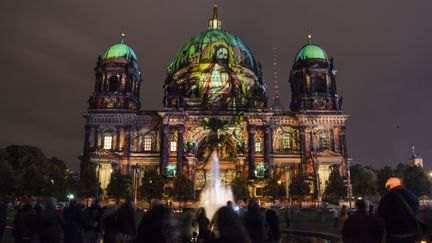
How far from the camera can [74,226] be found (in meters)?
10.7

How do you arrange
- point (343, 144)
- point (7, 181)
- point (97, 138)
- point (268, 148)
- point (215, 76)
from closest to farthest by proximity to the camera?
1. point (7, 181)
2. point (268, 148)
3. point (97, 138)
4. point (343, 144)
5. point (215, 76)

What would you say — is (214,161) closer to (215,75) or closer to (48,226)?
(215,75)

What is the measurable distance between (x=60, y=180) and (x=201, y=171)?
22245 millimetres

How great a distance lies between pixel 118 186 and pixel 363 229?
51.4m

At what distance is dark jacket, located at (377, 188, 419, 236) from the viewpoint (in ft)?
22.8

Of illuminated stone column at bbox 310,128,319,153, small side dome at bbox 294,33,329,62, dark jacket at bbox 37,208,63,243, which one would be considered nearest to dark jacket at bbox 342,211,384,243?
dark jacket at bbox 37,208,63,243

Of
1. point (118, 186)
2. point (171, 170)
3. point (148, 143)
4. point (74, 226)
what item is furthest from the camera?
point (148, 143)

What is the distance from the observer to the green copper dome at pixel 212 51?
7994 cm

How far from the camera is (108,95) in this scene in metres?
65.1

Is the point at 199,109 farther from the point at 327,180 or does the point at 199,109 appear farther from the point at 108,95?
the point at 327,180

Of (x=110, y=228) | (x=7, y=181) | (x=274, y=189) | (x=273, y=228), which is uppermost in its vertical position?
(x=7, y=181)

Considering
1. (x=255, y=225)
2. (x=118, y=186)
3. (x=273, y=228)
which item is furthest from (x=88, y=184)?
(x=255, y=225)

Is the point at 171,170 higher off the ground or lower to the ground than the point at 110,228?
higher

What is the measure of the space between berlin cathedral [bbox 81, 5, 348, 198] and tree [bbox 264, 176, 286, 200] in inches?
102
